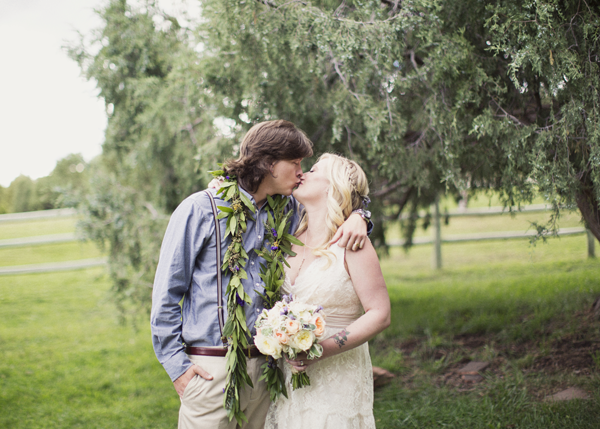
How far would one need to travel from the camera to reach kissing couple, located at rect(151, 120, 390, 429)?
2.05m

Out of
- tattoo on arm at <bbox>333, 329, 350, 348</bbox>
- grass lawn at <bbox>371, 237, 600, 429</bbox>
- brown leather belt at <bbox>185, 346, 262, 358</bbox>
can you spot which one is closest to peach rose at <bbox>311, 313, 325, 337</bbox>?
tattoo on arm at <bbox>333, 329, 350, 348</bbox>

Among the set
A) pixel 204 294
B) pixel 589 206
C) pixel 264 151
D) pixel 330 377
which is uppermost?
pixel 264 151

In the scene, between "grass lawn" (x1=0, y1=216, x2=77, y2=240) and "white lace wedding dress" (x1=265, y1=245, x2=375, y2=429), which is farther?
"grass lawn" (x1=0, y1=216, x2=77, y2=240)

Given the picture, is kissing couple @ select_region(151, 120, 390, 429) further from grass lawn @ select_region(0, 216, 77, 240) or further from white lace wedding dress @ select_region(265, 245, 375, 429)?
grass lawn @ select_region(0, 216, 77, 240)

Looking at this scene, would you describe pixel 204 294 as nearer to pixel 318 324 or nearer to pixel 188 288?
pixel 188 288

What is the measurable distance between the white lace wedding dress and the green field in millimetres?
1681

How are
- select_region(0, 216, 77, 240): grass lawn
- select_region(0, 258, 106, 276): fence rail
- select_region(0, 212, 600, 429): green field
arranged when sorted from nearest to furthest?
select_region(0, 212, 600, 429): green field, select_region(0, 216, 77, 240): grass lawn, select_region(0, 258, 106, 276): fence rail

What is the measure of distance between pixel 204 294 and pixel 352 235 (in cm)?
76

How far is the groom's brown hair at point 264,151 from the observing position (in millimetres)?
2234

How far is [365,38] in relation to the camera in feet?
10.4

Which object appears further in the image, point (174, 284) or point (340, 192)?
point (340, 192)

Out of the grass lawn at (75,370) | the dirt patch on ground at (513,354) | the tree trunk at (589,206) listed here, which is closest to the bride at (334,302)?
the tree trunk at (589,206)

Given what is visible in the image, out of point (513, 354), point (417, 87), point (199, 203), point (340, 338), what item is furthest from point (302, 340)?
point (513, 354)

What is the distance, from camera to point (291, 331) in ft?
5.92
